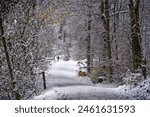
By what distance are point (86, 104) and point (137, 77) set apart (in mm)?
10401

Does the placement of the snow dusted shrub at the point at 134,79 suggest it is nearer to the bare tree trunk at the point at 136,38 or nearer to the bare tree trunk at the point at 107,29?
the bare tree trunk at the point at 136,38

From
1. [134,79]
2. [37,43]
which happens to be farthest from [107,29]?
[134,79]

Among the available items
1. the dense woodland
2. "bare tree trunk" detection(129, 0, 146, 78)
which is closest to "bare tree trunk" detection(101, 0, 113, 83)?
the dense woodland

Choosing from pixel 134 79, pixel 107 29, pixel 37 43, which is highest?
pixel 107 29

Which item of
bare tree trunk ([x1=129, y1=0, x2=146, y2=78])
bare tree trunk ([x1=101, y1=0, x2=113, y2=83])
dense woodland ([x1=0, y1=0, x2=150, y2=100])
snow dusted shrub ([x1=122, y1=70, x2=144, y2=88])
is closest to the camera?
dense woodland ([x1=0, y1=0, x2=150, y2=100])

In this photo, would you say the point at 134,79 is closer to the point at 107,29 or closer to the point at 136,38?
the point at 136,38

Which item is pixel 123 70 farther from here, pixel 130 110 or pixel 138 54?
pixel 130 110

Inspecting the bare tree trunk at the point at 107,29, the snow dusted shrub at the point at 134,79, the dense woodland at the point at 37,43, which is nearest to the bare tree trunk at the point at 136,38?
the dense woodland at the point at 37,43

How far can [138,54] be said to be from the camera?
21969 mm

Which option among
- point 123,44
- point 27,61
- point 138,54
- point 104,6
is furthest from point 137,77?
point 123,44

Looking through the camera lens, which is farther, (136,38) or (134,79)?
(136,38)

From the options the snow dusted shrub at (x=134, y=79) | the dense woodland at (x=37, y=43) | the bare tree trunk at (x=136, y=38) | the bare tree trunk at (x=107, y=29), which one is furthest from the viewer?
the bare tree trunk at (x=107, y=29)

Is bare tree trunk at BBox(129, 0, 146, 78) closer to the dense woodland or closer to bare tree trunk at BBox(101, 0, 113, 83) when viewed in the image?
the dense woodland

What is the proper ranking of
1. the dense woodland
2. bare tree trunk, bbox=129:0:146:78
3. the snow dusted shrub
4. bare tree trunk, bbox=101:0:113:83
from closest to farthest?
the dense woodland < the snow dusted shrub < bare tree trunk, bbox=129:0:146:78 < bare tree trunk, bbox=101:0:113:83
